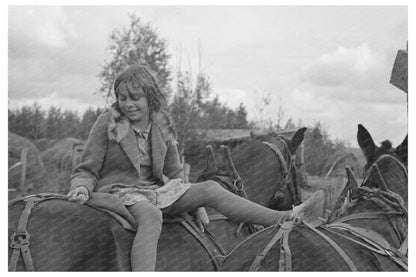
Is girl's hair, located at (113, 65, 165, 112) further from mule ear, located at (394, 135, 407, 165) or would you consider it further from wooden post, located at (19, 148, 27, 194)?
wooden post, located at (19, 148, 27, 194)

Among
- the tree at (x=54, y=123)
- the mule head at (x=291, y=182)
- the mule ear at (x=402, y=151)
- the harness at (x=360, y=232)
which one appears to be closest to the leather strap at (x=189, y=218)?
the mule head at (x=291, y=182)

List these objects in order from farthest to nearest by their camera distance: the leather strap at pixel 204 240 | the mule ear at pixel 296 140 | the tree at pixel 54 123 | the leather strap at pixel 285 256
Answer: the tree at pixel 54 123 → the mule ear at pixel 296 140 → the leather strap at pixel 204 240 → the leather strap at pixel 285 256

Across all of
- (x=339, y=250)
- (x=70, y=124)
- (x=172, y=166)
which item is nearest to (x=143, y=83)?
(x=172, y=166)

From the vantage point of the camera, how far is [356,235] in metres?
2.78

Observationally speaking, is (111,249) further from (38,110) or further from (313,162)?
(38,110)

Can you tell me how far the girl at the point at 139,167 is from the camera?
291cm

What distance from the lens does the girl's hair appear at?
9.70ft

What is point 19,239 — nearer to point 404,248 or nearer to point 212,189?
point 212,189

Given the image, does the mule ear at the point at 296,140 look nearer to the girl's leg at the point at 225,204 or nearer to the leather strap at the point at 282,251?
the girl's leg at the point at 225,204

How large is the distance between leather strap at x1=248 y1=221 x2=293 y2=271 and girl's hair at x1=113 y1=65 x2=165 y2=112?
117cm

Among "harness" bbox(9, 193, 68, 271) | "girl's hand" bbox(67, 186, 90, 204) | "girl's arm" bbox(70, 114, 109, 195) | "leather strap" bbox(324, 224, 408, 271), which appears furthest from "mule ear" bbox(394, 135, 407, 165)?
"harness" bbox(9, 193, 68, 271)

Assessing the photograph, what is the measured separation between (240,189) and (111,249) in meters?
1.27

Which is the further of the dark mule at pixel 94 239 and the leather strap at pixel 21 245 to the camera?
the dark mule at pixel 94 239

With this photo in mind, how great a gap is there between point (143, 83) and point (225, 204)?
90 centimetres
